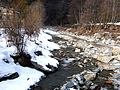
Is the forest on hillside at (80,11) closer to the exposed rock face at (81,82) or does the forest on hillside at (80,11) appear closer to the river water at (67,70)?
the river water at (67,70)

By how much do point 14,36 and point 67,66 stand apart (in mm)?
6566

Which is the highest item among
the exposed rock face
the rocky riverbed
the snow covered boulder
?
the snow covered boulder

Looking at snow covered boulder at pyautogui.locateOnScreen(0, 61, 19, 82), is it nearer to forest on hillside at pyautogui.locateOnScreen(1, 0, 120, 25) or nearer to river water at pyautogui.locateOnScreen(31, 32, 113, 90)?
river water at pyautogui.locateOnScreen(31, 32, 113, 90)

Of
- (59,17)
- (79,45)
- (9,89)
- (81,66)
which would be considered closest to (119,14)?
(79,45)

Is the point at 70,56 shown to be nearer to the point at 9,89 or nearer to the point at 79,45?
the point at 79,45

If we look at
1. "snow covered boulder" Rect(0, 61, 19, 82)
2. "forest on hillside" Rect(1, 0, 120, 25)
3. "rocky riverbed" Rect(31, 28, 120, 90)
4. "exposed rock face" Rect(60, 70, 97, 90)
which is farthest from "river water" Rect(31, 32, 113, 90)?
"forest on hillside" Rect(1, 0, 120, 25)

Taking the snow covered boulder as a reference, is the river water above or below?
below

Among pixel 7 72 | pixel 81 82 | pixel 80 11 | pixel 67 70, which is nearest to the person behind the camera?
pixel 7 72

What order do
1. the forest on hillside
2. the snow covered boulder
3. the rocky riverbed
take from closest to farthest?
the snow covered boulder, the rocky riverbed, the forest on hillside

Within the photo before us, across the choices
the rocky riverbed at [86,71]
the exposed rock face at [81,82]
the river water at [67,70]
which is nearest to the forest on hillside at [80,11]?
the rocky riverbed at [86,71]

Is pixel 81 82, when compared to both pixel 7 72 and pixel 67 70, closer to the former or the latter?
pixel 67 70

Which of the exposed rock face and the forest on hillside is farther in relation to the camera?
the forest on hillside

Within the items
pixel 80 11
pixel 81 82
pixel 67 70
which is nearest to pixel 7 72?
pixel 81 82

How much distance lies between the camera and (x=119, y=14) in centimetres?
6869
